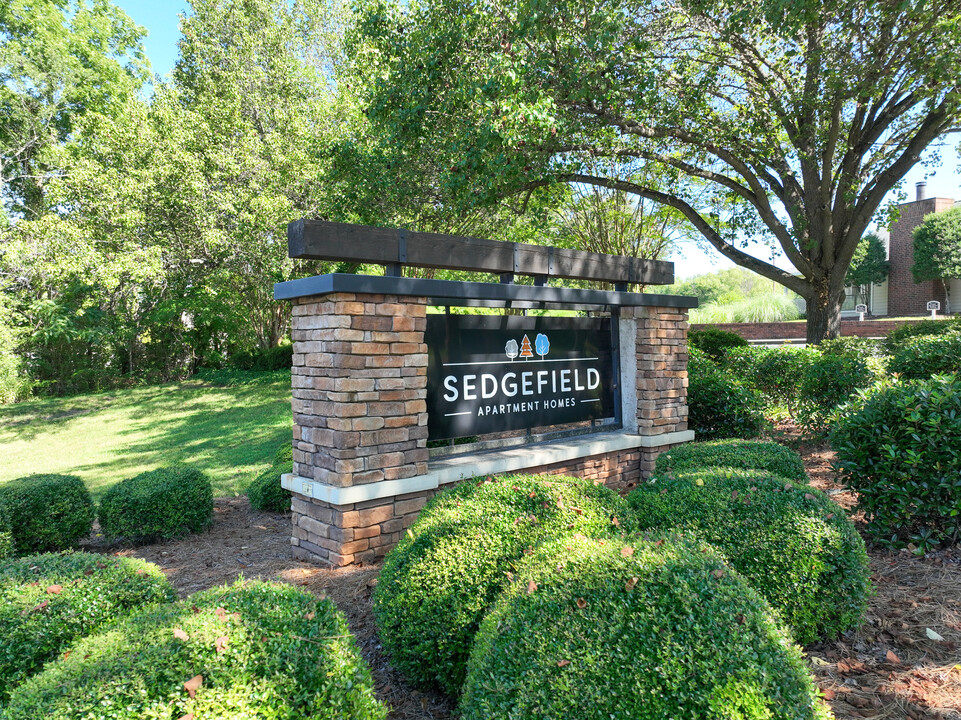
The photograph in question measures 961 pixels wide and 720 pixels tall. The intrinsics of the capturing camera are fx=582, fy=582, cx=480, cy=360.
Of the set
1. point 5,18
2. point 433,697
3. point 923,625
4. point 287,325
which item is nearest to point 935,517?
point 923,625

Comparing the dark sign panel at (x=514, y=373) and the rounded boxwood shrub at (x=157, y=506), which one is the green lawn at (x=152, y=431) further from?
the dark sign panel at (x=514, y=373)

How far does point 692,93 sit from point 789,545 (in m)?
8.55

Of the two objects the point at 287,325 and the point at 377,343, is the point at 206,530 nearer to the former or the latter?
the point at 377,343

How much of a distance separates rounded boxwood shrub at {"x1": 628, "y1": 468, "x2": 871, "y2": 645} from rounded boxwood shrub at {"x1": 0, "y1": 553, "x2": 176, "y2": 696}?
8.22ft

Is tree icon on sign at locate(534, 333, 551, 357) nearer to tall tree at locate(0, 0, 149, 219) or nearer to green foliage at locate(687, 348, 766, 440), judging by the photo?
green foliage at locate(687, 348, 766, 440)

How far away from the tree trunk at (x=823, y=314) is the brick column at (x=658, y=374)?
5785 mm

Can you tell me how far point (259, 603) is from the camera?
2062 mm

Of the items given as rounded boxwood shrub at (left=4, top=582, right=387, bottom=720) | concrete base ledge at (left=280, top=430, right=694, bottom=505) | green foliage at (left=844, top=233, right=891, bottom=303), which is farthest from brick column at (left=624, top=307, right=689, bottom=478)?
green foliage at (left=844, top=233, right=891, bottom=303)

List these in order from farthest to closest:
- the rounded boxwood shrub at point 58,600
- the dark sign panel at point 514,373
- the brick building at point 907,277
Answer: the brick building at point 907,277
the dark sign panel at point 514,373
the rounded boxwood shrub at point 58,600

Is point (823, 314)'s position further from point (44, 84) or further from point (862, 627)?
point (44, 84)

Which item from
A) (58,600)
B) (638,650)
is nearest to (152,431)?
(58,600)

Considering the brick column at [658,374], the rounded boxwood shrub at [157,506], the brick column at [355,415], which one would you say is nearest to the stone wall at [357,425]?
the brick column at [355,415]

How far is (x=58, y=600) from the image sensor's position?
2443 millimetres

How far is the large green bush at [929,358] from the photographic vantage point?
659 cm
